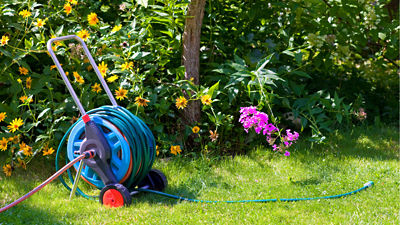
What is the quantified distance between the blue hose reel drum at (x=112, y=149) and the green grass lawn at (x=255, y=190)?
178mm

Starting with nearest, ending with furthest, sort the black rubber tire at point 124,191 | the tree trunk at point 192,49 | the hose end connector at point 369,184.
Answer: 1. the black rubber tire at point 124,191
2. the hose end connector at point 369,184
3. the tree trunk at point 192,49

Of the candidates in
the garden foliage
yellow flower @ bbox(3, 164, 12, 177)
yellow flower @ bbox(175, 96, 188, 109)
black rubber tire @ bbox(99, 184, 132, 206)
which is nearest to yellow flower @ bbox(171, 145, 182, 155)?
the garden foliage

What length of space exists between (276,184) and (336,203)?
20.1 inches

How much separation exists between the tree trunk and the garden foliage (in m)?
0.08

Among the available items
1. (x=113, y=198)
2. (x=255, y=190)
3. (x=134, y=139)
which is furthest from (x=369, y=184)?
(x=113, y=198)

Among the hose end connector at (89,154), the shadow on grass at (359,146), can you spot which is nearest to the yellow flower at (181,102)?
the hose end connector at (89,154)

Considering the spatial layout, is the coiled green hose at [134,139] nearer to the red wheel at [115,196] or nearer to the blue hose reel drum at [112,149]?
the blue hose reel drum at [112,149]

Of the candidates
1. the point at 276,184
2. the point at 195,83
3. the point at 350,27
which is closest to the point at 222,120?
the point at 195,83

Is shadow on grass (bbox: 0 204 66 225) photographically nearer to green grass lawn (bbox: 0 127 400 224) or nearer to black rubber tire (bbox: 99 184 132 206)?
green grass lawn (bbox: 0 127 400 224)

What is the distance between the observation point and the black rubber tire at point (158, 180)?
11.8ft

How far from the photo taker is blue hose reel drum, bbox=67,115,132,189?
3.24 meters

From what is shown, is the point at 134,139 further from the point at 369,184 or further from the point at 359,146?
the point at 359,146

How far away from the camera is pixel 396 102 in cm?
584

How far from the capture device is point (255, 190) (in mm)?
3508
